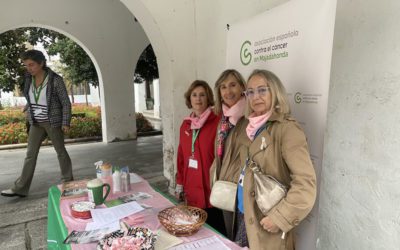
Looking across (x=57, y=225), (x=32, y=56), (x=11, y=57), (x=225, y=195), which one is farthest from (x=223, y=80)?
(x=11, y=57)

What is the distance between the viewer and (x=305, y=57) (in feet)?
6.03

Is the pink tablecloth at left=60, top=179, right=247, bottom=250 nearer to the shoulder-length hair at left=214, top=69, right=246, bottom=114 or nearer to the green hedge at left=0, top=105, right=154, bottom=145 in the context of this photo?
the shoulder-length hair at left=214, top=69, right=246, bottom=114

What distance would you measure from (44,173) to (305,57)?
4.62 meters

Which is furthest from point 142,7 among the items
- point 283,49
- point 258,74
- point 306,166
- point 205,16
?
point 306,166

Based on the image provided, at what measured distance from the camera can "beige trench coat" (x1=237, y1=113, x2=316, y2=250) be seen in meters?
1.44

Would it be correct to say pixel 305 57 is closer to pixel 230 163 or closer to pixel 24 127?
pixel 230 163

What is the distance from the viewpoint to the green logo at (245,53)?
2.45 metres

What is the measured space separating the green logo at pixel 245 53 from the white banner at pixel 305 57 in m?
0.13

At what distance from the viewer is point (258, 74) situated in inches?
65.6

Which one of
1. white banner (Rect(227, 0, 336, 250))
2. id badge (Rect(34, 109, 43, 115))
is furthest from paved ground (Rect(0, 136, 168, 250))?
white banner (Rect(227, 0, 336, 250))

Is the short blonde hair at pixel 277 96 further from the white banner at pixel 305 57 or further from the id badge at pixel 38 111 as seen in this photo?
the id badge at pixel 38 111

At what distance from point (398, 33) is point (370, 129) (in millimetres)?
548

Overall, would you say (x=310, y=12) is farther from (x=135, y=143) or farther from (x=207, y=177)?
(x=135, y=143)

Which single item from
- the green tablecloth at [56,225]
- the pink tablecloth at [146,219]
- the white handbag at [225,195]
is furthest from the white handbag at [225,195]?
the green tablecloth at [56,225]
